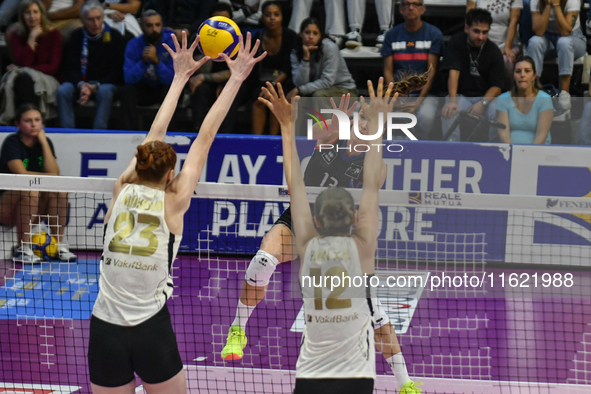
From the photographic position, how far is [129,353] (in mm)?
3648

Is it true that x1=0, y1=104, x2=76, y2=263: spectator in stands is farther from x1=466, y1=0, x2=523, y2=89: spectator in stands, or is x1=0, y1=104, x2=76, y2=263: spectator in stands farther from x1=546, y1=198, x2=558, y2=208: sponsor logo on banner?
x1=466, y1=0, x2=523, y2=89: spectator in stands

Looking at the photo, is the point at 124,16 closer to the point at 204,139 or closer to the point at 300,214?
the point at 204,139

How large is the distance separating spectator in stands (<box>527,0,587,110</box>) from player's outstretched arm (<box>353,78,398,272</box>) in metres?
6.66

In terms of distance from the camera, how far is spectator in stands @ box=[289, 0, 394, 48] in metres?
10.3

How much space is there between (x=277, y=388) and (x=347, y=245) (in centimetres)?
211

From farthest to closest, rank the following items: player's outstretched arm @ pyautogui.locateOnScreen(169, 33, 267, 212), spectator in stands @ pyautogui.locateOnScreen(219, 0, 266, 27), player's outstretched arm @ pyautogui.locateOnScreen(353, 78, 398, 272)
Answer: spectator in stands @ pyautogui.locateOnScreen(219, 0, 266, 27) < player's outstretched arm @ pyautogui.locateOnScreen(169, 33, 267, 212) < player's outstretched arm @ pyautogui.locateOnScreen(353, 78, 398, 272)

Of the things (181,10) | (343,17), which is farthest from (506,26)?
(181,10)

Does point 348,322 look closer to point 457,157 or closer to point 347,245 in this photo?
point 347,245

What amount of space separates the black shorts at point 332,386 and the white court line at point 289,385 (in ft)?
5.49

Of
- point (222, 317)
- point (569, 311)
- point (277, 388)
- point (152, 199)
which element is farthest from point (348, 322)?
point (569, 311)

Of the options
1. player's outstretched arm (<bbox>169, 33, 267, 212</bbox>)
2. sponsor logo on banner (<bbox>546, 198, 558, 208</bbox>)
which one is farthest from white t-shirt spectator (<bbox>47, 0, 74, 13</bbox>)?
sponsor logo on banner (<bbox>546, 198, 558, 208</bbox>)

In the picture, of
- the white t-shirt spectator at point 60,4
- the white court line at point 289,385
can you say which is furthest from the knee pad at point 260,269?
the white t-shirt spectator at point 60,4

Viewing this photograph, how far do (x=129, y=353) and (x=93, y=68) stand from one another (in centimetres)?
707

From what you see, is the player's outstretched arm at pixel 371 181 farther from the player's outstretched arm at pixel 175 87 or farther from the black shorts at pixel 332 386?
the player's outstretched arm at pixel 175 87
